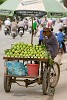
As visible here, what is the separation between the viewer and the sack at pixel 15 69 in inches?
413

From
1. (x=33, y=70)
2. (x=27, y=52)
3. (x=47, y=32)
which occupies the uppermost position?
(x=27, y=52)

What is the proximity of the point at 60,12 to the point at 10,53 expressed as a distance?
7.41ft

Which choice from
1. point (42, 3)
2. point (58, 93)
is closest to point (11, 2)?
point (42, 3)

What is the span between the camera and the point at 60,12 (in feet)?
39.4

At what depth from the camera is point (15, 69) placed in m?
10.5

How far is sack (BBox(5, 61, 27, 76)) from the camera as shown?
34.4 feet

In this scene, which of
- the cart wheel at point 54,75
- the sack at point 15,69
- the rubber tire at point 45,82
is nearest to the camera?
the rubber tire at point 45,82

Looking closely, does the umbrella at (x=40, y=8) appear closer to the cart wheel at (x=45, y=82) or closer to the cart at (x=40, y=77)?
the cart at (x=40, y=77)

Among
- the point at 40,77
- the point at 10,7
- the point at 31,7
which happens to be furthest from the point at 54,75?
the point at 10,7

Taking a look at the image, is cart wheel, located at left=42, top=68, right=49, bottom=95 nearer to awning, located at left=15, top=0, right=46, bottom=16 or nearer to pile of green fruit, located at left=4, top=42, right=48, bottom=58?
pile of green fruit, located at left=4, top=42, right=48, bottom=58

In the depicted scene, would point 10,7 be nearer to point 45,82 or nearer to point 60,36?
point 45,82

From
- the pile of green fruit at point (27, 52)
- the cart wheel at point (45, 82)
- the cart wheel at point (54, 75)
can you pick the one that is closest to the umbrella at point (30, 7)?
the pile of green fruit at point (27, 52)

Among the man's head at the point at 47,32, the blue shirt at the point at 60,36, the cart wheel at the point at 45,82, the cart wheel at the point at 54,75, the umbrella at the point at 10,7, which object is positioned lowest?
the blue shirt at the point at 60,36

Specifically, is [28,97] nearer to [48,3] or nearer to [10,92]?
[10,92]
